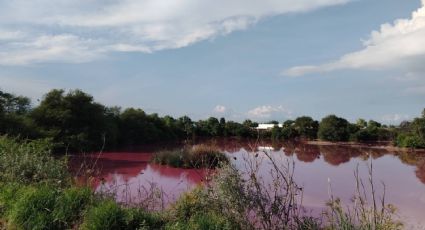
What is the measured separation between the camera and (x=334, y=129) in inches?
1224

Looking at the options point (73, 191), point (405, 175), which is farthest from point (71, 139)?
point (73, 191)

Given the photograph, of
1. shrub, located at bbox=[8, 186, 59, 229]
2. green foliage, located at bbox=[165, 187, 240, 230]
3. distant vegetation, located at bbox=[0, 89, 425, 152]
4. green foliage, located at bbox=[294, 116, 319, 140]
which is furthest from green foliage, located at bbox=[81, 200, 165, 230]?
green foliage, located at bbox=[294, 116, 319, 140]

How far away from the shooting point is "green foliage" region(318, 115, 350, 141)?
30.9 metres

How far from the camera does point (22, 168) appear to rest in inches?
234

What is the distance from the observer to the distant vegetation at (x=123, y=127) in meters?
21.3

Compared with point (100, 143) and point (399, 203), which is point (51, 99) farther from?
point (399, 203)

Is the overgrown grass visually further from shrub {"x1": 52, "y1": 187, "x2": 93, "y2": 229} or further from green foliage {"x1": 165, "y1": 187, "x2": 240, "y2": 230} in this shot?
shrub {"x1": 52, "y1": 187, "x2": 93, "y2": 229}

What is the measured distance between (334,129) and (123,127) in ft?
47.0

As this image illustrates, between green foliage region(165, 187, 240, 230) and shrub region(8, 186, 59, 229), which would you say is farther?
shrub region(8, 186, 59, 229)

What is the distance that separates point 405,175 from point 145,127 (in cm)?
1991

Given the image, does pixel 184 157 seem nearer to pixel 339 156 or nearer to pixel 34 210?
pixel 339 156

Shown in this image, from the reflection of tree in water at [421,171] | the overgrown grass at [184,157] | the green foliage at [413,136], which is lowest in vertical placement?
the reflection of tree in water at [421,171]

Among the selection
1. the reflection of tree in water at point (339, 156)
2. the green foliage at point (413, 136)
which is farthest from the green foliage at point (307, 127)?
the reflection of tree in water at point (339, 156)

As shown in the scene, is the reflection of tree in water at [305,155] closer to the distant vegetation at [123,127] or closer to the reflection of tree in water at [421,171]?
the distant vegetation at [123,127]
